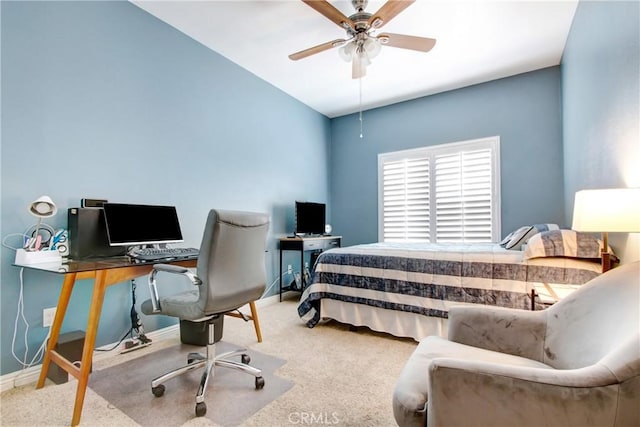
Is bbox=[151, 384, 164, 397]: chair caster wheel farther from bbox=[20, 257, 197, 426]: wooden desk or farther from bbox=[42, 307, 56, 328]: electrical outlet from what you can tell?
bbox=[42, 307, 56, 328]: electrical outlet

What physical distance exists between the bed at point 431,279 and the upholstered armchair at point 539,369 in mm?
899

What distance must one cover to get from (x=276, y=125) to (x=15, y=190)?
272 centimetres

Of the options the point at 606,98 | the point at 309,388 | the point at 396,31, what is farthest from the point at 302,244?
the point at 606,98

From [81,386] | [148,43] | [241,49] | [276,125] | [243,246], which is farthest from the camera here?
[276,125]

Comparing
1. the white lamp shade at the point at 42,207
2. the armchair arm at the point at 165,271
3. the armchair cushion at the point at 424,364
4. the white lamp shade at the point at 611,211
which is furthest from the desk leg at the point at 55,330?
the white lamp shade at the point at 611,211

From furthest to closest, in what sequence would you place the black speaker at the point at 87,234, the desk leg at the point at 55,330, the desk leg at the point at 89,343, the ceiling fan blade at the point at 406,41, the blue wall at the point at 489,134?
the blue wall at the point at 489,134 < the ceiling fan blade at the point at 406,41 < the black speaker at the point at 87,234 < the desk leg at the point at 55,330 < the desk leg at the point at 89,343

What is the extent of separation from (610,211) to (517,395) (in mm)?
1022

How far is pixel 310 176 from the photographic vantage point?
15.3ft

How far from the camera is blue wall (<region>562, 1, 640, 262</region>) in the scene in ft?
5.05

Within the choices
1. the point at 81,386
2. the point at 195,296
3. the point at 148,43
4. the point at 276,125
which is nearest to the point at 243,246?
the point at 195,296

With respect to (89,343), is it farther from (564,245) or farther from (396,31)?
(396,31)

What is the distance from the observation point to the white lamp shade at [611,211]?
1.27 meters

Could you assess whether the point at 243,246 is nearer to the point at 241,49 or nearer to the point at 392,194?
the point at 241,49

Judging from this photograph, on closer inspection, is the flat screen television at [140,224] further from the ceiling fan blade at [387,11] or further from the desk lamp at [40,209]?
the ceiling fan blade at [387,11]
